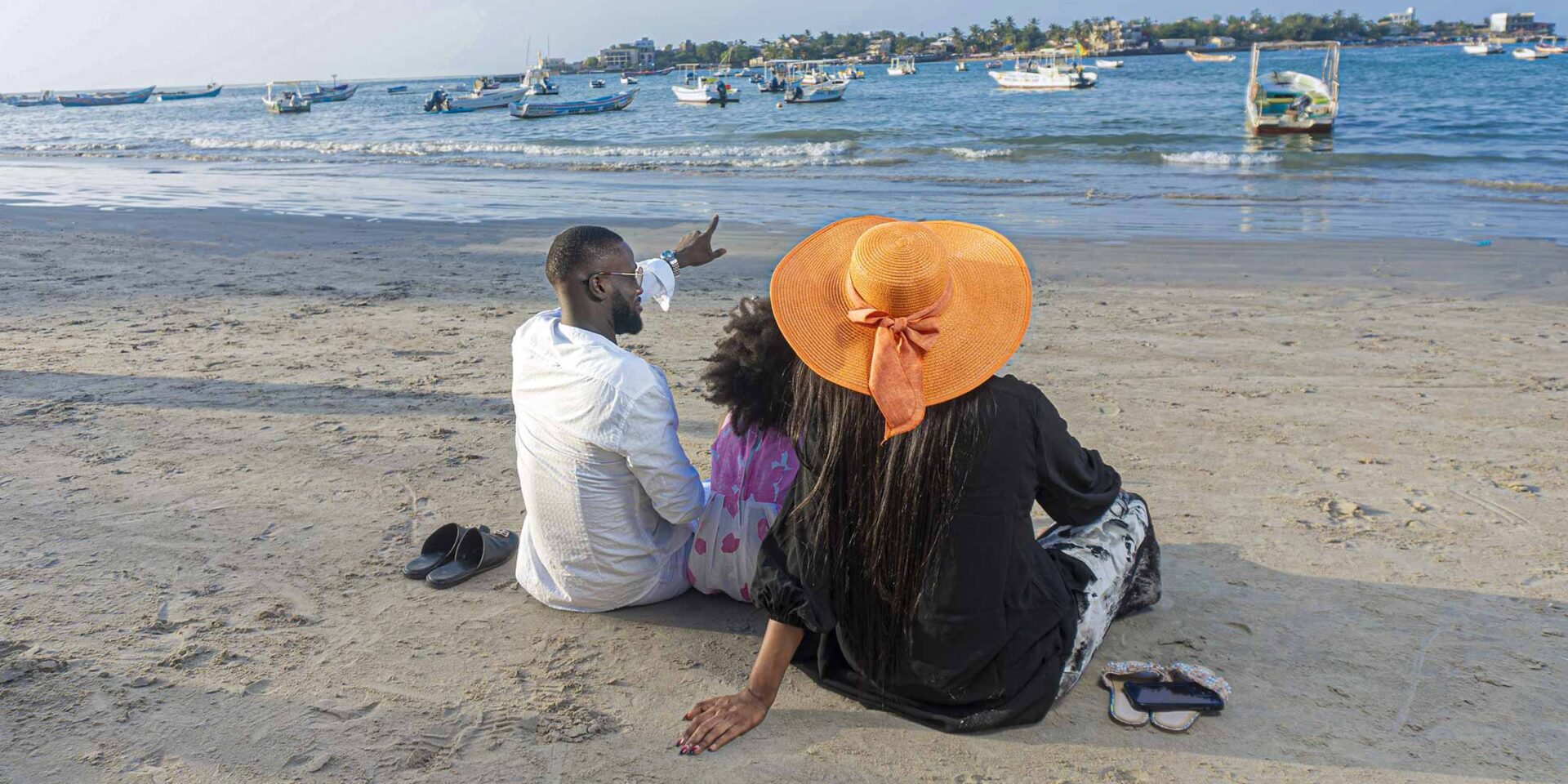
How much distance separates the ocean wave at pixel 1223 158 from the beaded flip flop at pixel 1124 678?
1688 cm

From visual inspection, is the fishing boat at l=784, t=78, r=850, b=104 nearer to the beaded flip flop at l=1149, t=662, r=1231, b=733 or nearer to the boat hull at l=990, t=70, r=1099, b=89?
the boat hull at l=990, t=70, r=1099, b=89

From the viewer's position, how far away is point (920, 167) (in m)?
18.7

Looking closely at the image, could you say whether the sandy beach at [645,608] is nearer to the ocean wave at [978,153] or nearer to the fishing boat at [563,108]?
the ocean wave at [978,153]

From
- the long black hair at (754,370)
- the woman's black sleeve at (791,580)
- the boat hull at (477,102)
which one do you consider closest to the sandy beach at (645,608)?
the woman's black sleeve at (791,580)

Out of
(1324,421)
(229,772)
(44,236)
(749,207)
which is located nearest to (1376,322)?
(1324,421)

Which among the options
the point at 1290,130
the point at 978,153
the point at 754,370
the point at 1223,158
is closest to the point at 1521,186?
the point at 1223,158

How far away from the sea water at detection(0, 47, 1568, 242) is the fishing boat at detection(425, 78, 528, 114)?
18.6 feet

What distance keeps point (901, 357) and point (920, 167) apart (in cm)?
1736

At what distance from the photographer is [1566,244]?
A: 887 centimetres

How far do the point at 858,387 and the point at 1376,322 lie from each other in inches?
210

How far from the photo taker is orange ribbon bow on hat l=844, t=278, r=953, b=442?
1896mm

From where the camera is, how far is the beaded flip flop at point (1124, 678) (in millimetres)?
2471

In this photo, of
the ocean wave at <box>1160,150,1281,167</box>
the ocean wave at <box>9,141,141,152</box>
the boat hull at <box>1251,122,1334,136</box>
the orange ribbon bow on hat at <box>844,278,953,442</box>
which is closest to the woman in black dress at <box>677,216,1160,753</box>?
the orange ribbon bow on hat at <box>844,278,953,442</box>

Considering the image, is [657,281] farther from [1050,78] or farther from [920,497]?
[1050,78]
